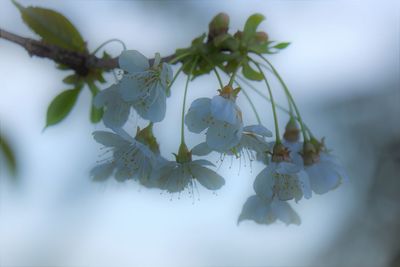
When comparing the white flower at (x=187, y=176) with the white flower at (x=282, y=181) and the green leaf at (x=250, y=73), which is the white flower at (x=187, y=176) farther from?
the green leaf at (x=250, y=73)

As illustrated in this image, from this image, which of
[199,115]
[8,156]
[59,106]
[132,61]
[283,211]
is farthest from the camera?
[283,211]

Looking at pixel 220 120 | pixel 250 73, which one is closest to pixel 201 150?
pixel 220 120

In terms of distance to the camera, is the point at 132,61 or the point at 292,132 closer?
the point at 132,61

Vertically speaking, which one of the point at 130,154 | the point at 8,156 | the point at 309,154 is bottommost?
the point at 8,156

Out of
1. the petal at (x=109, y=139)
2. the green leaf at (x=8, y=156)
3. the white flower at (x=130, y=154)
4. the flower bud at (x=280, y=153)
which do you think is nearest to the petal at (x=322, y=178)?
the flower bud at (x=280, y=153)

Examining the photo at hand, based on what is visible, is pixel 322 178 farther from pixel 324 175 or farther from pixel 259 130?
pixel 259 130

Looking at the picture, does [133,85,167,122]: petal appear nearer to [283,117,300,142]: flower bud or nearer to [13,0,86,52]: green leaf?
[13,0,86,52]: green leaf

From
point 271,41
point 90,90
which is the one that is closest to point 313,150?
point 271,41

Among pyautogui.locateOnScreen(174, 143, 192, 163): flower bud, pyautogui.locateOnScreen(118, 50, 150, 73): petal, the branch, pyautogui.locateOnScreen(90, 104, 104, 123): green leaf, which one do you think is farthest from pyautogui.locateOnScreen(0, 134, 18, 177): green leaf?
pyautogui.locateOnScreen(174, 143, 192, 163): flower bud
